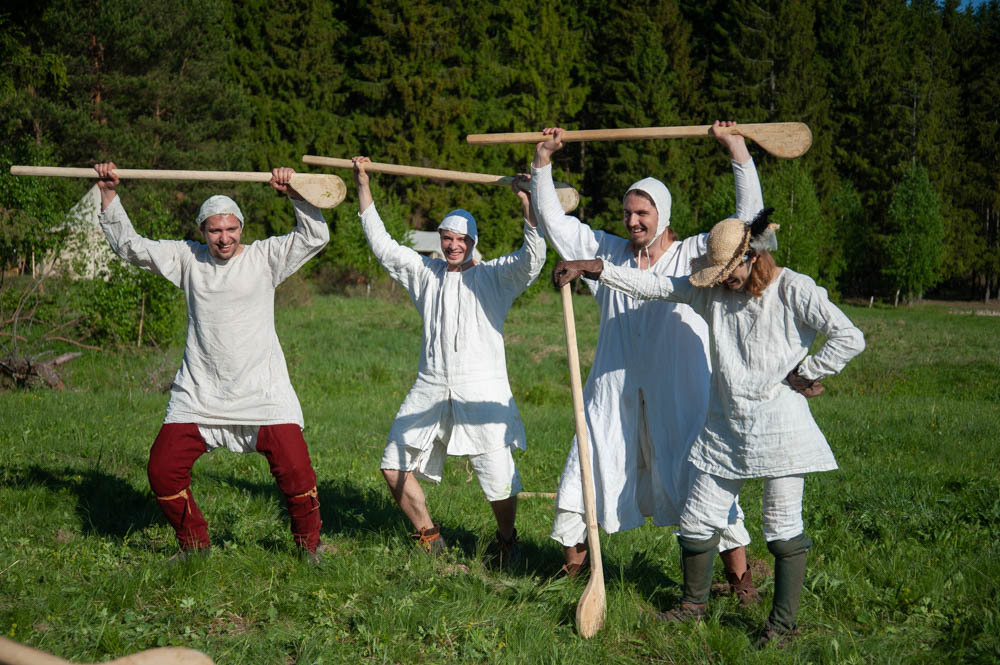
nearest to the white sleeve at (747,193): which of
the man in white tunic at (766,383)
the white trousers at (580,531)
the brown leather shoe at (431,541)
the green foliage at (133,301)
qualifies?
the man in white tunic at (766,383)

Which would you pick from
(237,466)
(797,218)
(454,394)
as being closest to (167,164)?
(797,218)

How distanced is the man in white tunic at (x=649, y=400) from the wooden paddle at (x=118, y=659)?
3.09 m

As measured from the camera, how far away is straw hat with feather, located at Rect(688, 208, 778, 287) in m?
4.21

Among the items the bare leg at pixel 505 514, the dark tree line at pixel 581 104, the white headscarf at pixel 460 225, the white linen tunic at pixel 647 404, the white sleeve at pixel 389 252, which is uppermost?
the dark tree line at pixel 581 104

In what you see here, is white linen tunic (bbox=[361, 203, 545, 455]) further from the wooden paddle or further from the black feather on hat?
the wooden paddle

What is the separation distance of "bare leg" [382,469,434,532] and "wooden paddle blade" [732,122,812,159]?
2.81 meters

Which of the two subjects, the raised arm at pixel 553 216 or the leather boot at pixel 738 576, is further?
the raised arm at pixel 553 216

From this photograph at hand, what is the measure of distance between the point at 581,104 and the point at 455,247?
3903cm

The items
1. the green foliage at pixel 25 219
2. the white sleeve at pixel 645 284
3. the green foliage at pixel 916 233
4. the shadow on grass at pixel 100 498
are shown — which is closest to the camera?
the white sleeve at pixel 645 284

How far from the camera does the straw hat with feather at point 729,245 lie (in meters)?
4.21

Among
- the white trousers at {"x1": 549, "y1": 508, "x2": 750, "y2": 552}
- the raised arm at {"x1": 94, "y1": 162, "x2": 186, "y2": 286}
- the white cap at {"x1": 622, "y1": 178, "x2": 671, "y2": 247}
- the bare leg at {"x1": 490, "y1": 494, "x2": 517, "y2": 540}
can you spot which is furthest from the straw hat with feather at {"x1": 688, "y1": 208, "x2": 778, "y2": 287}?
the raised arm at {"x1": 94, "y1": 162, "x2": 186, "y2": 286}

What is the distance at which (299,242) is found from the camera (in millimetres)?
5406

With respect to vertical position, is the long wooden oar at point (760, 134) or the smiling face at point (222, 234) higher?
the long wooden oar at point (760, 134)

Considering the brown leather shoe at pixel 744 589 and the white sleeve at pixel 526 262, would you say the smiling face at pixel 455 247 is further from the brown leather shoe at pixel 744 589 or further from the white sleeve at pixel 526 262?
the brown leather shoe at pixel 744 589
